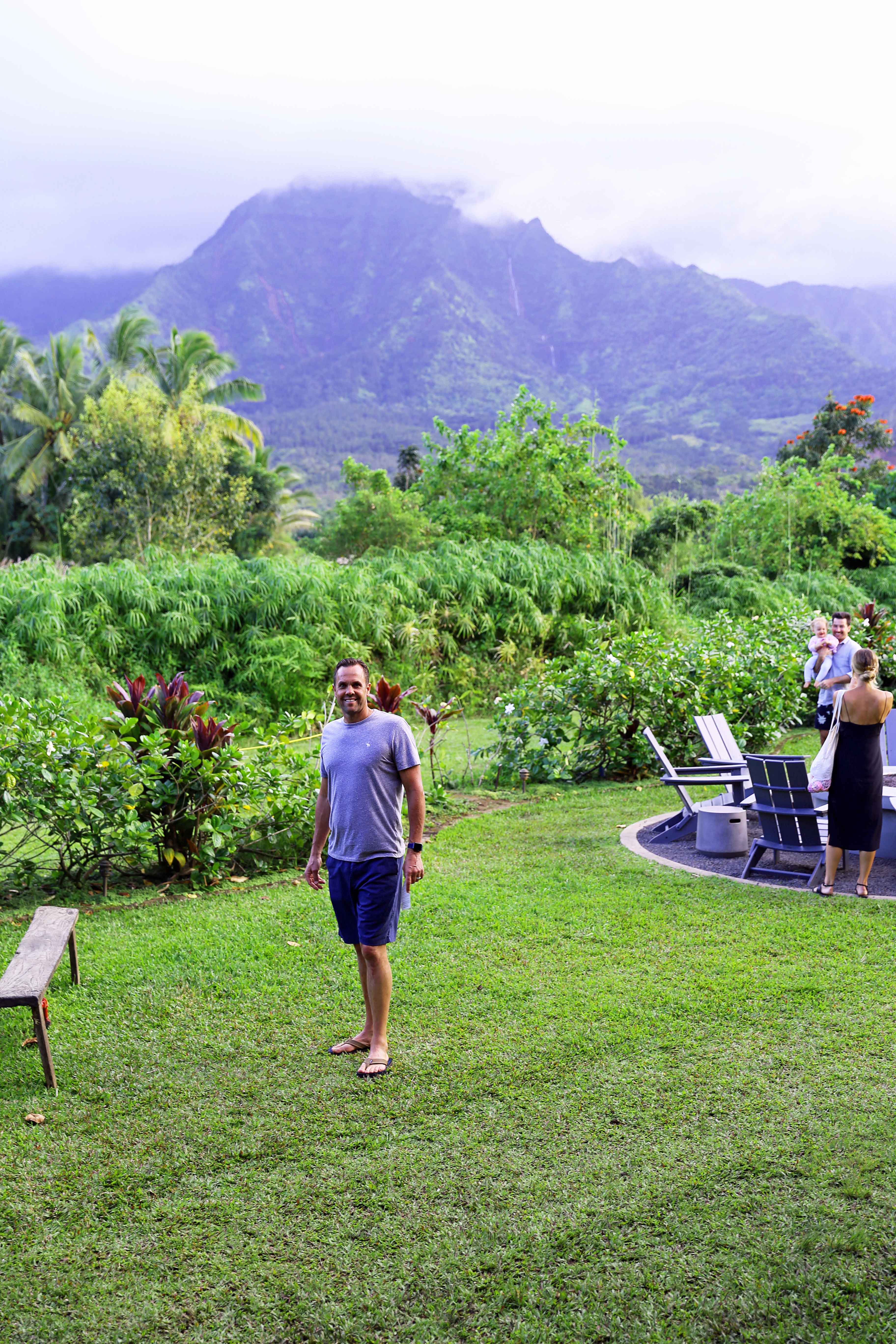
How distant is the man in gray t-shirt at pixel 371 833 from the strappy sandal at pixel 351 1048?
11 cm

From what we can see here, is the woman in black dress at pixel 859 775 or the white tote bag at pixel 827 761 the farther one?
the white tote bag at pixel 827 761

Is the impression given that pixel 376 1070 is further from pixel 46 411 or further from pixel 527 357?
pixel 527 357

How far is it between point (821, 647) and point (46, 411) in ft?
95.3

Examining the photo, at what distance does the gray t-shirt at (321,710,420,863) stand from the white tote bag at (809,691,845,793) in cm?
317

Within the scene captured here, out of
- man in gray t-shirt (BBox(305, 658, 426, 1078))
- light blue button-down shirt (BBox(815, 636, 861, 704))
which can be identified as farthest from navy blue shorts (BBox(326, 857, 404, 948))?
light blue button-down shirt (BBox(815, 636, 861, 704))

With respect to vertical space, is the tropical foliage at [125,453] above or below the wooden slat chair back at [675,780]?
above

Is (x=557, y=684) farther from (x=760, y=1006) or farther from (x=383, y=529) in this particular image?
(x=383, y=529)

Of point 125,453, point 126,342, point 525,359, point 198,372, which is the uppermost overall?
point 525,359

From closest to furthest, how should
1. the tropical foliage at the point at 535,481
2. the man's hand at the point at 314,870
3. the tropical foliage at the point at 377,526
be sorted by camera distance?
the man's hand at the point at 314,870, the tropical foliage at the point at 377,526, the tropical foliage at the point at 535,481

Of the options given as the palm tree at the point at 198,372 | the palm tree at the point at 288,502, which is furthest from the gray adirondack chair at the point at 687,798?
the palm tree at the point at 288,502

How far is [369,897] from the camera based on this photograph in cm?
365

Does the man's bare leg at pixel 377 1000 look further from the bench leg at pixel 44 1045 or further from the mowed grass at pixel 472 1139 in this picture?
the bench leg at pixel 44 1045

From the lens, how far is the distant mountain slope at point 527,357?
123562 millimetres

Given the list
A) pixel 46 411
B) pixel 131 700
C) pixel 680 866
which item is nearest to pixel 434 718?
pixel 680 866
